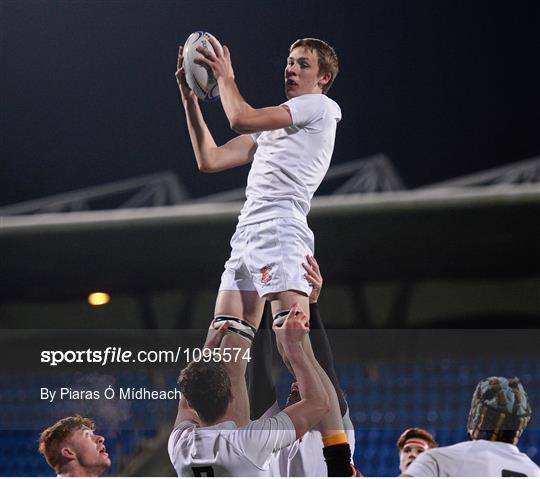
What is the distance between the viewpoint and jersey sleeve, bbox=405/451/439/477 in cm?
261

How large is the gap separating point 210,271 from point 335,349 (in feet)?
1.53

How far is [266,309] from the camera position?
3.06 metres

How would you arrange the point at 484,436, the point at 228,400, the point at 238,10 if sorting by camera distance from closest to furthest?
the point at 484,436 < the point at 228,400 < the point at 238,10

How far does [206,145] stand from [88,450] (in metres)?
1.02

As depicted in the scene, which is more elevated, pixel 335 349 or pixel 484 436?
pixel 335 349

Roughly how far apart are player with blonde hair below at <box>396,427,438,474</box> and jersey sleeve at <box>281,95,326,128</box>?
1031 mm

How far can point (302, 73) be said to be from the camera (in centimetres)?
317

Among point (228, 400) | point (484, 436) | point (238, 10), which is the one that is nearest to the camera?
point (484, 436)

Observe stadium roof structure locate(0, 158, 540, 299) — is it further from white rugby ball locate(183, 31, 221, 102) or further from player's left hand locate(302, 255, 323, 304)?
white rugby ball locate(183, 31, 221, 102)

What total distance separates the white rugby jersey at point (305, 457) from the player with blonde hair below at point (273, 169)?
5 cm

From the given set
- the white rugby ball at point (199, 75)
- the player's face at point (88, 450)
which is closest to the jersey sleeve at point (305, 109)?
the white rugby ball at point (199, 75)

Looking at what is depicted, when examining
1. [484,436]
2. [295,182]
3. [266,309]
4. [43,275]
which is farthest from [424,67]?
[43,275]

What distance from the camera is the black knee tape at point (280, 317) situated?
3.02m

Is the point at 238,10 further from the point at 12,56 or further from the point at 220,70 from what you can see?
the point at 12,56
